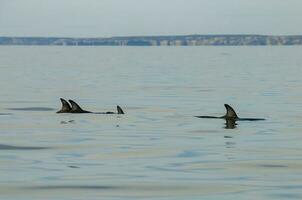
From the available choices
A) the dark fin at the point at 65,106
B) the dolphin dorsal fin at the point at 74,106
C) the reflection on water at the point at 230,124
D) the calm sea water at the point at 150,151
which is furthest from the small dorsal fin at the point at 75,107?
the reflection on water at the point at 230,124

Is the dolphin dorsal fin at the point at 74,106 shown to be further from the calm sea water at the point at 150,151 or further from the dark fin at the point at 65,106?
the calm sea water at the point at 150,151

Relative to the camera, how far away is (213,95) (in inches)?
1801

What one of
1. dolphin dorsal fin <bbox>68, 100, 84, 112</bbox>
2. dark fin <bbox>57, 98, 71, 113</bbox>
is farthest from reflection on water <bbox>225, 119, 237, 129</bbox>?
dark fin <bbox>57, 98, 71, 113</bbox>

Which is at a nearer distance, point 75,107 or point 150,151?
point 150,151

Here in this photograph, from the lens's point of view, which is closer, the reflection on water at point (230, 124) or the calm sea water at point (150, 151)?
the calm sea water at point (150, 151)

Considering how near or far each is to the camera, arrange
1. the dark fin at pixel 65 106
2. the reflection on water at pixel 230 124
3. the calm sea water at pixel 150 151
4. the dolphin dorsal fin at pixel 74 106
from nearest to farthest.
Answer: the calm sea water at pixel 150 151
the reflection on water at pixel 230 124
the dolphin dorsal fin at pixel 74 106
the dark fin at pixel 65 106

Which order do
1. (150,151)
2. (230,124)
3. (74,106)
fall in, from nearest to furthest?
1. (150,151)
2. (230,124)
3. (74,106)

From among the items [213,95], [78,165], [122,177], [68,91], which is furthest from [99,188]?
[68,91]

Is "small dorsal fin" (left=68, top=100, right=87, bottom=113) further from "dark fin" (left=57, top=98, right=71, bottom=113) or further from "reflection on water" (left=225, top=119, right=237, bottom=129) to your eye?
"reflection on water" (left=225, top=119, right=237, bottom=129)

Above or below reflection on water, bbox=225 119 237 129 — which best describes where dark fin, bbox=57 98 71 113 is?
above

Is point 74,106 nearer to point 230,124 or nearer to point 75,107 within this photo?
point 75,107

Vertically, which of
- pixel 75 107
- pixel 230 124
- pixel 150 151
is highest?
pixel 75 107

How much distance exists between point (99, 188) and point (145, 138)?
9026 mm

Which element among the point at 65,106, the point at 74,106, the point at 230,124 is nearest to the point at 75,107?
the point at 74,106
